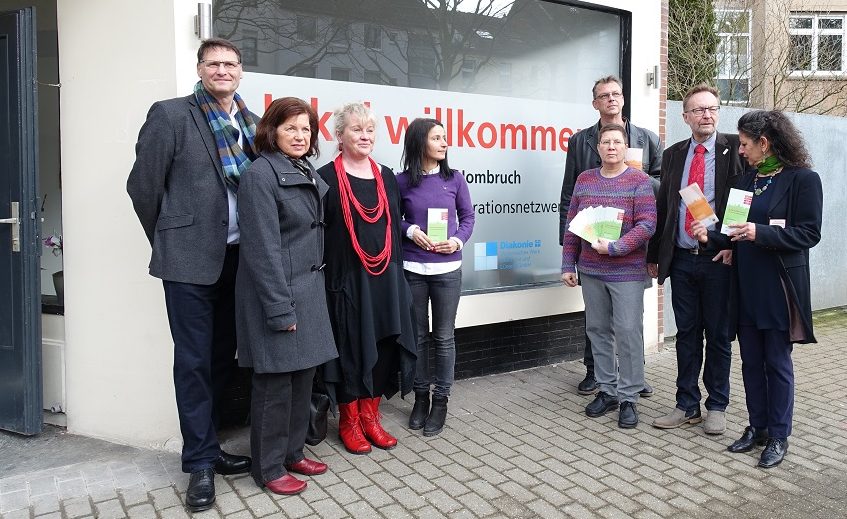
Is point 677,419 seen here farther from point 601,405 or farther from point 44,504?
point 44,504

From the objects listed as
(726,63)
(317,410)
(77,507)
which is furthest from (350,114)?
(726,63)

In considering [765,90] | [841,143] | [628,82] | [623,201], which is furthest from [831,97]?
[623,201]

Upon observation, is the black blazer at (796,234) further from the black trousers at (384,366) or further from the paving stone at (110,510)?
the paving stone at (110,510)

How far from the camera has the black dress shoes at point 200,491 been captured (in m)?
3.38

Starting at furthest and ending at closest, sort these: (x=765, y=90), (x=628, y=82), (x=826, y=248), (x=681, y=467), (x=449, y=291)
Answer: (x=765, y=90) → (x=826, y=248) → (x=628, y=82) → (x=449, y=291) → (x=681, y=467)

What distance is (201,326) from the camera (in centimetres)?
353

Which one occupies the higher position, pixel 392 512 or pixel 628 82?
pixel 628 82

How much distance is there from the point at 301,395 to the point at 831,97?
1554 centimetres

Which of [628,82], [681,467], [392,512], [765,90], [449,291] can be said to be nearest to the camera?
[392,512]

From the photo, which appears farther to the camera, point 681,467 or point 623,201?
point 623,201

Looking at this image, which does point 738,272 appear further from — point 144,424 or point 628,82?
point 144,424

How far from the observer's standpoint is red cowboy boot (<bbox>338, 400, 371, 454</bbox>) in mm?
4117

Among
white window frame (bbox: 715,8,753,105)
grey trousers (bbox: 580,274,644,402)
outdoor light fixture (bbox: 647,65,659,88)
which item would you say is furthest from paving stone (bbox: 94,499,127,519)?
white window frame (bbox: 715,8,753,105)

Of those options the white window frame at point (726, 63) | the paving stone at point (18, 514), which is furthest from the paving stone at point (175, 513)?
the white window frame at point (726, 63)
